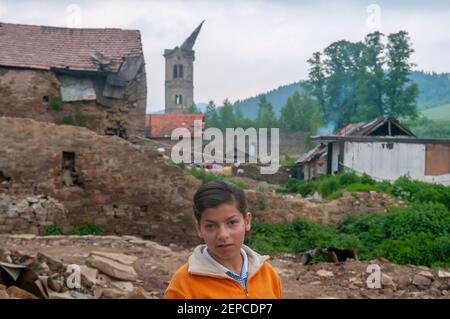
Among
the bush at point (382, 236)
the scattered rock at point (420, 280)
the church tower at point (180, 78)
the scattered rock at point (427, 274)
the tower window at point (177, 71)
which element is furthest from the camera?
the tower window at point (177, 71)

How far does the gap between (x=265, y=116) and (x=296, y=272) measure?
48.2 m

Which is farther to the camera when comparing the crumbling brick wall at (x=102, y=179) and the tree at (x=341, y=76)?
the tree at (x=341, y=76)

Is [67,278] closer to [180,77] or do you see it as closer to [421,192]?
[421,192]

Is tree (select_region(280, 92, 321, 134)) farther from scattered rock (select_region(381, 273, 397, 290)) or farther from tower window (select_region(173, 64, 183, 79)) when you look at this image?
scattered rock (select_region(381, 273, 397, 290))

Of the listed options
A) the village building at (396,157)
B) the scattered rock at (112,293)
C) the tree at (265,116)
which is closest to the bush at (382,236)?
the scattered rock at (112,293)

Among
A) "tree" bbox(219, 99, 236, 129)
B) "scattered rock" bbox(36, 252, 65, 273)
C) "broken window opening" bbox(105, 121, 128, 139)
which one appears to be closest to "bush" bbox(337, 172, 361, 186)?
"broken window opening" bbox(105, 121, 128, 139)

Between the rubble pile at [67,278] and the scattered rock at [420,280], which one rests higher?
the rubble pile at [67,278]

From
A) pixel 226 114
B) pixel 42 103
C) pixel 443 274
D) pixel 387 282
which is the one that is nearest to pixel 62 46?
pixel 42 103

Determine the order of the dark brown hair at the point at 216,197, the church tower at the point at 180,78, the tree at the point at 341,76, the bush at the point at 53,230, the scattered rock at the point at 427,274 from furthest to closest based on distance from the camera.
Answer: the church tower at the point at 180,78, the tree at the point at 341,76, the bush at the point at 53,230, the scattered rock at the point at 427,274, the dark brown hair at the point at 216,197

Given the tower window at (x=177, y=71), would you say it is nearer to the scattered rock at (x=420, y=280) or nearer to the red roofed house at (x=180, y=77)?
the red roofed house at (x=180, y=77)

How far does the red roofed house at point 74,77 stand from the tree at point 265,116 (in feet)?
128

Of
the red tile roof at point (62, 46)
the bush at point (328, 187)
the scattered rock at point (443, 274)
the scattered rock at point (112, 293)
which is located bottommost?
the scattered rock at point (443, 274)

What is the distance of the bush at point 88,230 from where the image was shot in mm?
12612
